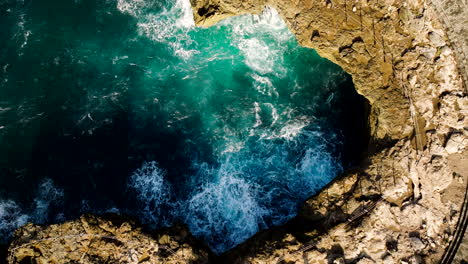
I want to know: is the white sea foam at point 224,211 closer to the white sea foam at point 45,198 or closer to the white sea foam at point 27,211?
the white sea foam at point 45,198

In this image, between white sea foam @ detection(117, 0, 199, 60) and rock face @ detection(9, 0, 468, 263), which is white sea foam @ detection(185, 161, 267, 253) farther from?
white sea foam @ detection(117, 0, 199, 60)

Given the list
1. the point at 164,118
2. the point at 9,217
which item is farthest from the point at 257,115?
the point at 9,217

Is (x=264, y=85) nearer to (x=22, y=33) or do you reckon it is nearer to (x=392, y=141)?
(x=392, y=141)

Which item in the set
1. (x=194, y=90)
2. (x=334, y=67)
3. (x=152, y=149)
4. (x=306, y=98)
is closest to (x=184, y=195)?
(x=152, y=149)

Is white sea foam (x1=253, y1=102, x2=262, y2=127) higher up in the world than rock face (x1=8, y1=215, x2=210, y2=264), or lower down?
higher up

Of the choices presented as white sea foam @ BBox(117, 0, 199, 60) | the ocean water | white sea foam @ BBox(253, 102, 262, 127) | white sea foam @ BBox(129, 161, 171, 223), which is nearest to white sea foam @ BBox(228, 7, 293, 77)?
the ocean water

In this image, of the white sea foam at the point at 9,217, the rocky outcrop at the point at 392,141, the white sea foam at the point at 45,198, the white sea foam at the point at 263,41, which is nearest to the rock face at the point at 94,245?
the white sea foam at the point at 45,198

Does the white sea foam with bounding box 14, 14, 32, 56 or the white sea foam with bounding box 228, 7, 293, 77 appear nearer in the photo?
the white sea foam with bounding box 14, 14, 32, 56

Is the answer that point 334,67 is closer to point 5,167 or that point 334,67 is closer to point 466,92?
point 466,92
